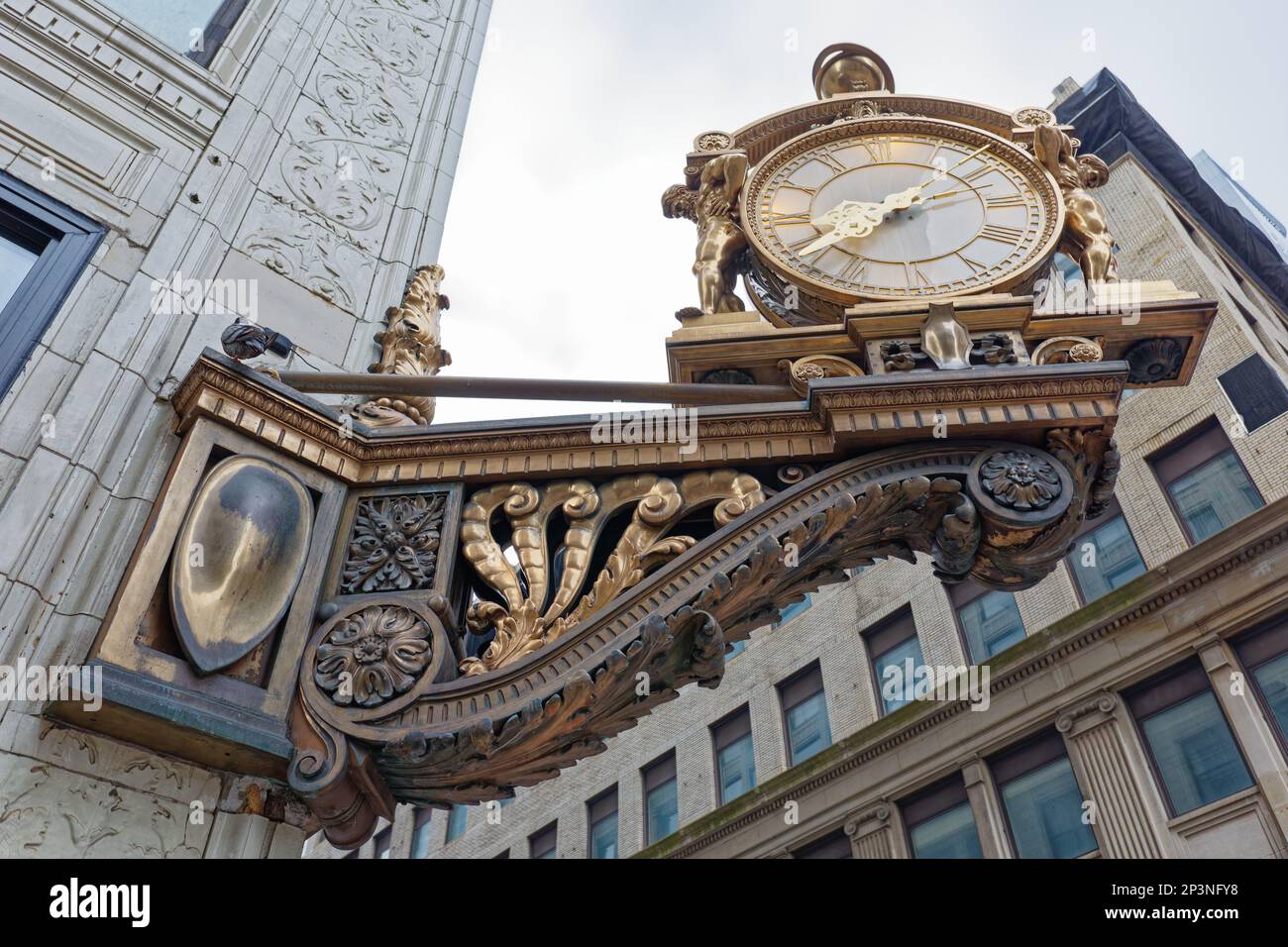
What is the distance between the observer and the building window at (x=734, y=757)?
18.7 metres

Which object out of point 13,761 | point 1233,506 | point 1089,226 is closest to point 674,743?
point 1233,506

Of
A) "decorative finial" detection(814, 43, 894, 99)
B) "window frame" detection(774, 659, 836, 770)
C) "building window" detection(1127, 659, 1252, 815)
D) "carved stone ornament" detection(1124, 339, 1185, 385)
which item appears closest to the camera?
"carved stone ornament" detection(1124, 339, 1185, 385)

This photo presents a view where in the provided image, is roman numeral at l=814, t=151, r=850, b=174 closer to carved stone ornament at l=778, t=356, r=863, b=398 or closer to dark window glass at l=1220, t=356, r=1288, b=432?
carved stone ornament at l=778, t=356, r=863, b=398

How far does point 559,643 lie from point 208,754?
0.96m

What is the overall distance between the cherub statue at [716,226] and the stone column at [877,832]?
41.9 ft

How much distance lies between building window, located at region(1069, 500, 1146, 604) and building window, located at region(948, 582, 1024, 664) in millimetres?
1077

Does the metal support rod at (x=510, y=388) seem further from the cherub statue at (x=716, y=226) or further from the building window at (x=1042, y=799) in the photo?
the building window at (x=1042, y=799)

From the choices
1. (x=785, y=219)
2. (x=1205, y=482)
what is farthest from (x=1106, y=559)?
(x=785, y=219)

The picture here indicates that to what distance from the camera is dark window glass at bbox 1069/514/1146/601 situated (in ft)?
49.9

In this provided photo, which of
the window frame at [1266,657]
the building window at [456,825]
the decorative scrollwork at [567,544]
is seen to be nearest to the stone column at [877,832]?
the window frame at [1266,657]

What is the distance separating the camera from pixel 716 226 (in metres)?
4.77

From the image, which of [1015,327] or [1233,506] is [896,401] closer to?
[1015,327]

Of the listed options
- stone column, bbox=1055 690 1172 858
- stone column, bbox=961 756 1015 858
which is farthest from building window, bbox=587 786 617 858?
stone column, bbox=1055 690 1172 858

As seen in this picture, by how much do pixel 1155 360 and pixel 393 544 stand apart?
295 centimetres
